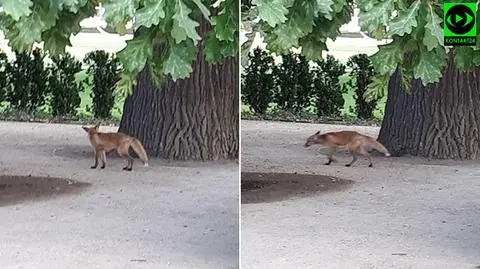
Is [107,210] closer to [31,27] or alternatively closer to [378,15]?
[31,27]

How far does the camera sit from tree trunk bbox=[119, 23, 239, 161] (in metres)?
5.33

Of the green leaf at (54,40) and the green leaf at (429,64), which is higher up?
the green leaf at (54,40)

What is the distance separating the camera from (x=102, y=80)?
532cm

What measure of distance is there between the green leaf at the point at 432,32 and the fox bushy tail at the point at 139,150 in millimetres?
3128

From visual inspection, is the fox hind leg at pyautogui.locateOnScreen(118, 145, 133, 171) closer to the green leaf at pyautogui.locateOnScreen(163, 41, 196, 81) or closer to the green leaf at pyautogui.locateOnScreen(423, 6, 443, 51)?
the green leaf at pyautogui.locateOnScreen(163, 41, 196, 81)

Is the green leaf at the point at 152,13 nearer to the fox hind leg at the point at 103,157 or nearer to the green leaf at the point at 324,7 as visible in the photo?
the green leaf at the point at 324,7

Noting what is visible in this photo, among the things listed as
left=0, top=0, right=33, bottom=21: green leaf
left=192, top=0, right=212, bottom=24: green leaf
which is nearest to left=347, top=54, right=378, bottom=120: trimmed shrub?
left=192, top=0, right=212, bottom=24: green leaf

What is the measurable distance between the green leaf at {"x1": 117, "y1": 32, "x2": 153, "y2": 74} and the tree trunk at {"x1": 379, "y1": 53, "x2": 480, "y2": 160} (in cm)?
241

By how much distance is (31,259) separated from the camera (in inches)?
237

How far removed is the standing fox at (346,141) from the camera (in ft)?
16.2

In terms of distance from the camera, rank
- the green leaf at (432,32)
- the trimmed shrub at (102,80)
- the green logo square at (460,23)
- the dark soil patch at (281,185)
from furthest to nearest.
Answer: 1. the dark soil patch at (281,185)
2. the trimmed shrub at (102,80)
3. the green logo square at (460,23)
4. the green leaf at (432,32)

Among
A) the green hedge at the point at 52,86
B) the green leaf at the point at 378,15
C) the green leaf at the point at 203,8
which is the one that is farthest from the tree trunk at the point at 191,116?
the green leaf at the point at 378,15

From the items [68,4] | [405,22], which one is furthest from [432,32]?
[68,4]

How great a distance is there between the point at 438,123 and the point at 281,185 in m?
0.95
